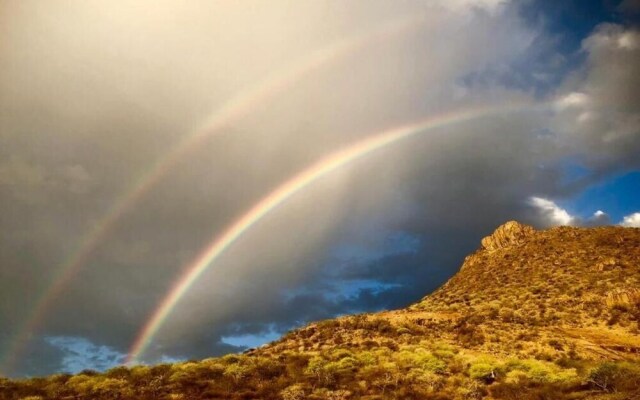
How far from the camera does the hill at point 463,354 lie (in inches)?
961

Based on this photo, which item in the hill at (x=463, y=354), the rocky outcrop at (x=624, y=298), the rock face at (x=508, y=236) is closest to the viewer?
the hill at (x=463, y=354)

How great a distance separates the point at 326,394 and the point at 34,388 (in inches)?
670

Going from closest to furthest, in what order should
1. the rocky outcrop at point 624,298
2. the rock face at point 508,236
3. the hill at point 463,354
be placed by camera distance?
the hill at point 463,354 → the rocky outcrop at point 624,298 → the rock face at point 508,236

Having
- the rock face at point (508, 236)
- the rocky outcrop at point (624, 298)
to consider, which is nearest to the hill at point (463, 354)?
the rocky outcrop at point (624, 298)

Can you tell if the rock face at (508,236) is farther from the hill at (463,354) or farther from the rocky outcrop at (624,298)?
the rocky outcrop at (624,298)

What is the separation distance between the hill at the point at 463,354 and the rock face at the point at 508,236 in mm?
16525

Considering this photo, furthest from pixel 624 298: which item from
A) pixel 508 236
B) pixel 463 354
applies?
pixel 508 236

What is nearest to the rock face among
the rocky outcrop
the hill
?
the hill

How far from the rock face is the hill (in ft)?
54.2

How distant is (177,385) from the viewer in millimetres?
26016

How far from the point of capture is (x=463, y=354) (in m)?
32.8

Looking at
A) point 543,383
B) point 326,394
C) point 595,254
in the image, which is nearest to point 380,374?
point 326,394

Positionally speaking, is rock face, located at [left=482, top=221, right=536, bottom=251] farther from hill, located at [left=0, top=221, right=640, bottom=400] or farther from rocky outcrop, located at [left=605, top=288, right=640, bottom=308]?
rocky outcrop, located at [left=605, top=288, right=640, bottom=308]

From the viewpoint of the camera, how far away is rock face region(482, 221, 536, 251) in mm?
82438
